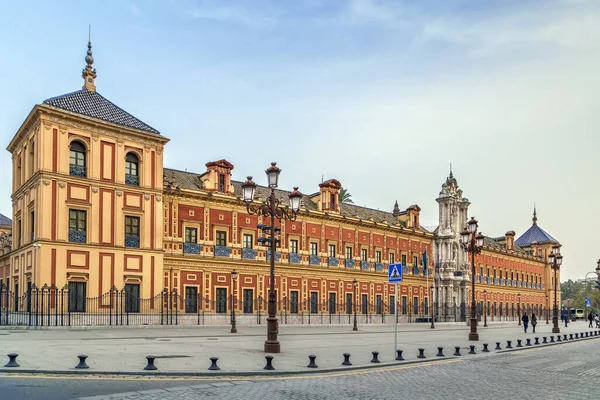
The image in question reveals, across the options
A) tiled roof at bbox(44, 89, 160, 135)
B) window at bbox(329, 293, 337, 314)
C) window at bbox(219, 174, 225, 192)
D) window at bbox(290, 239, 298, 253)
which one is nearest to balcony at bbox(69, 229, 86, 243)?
tiled roof at bbox(44, 89, 160, 135)

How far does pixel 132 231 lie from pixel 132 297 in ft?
12.3

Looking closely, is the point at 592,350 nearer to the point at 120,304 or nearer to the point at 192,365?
the point at 192,365

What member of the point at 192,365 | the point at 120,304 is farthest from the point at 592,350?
the point at 120,304

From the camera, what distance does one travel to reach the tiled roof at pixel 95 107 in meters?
33.3

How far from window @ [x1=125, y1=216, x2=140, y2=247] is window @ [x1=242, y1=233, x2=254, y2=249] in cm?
→ 893

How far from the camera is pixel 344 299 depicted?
49375 millimetres

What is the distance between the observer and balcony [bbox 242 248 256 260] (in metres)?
42.3

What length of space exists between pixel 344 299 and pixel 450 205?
62.3 ft

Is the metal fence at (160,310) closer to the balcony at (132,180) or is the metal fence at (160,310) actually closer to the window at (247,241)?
the window at (247,241)

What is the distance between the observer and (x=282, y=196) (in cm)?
4734

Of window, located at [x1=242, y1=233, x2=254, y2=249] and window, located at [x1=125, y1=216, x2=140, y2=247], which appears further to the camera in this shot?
window, located at [x1=242, y1=233, x2=254, y2=249]

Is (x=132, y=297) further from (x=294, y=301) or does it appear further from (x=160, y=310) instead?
(x=294, y=301)

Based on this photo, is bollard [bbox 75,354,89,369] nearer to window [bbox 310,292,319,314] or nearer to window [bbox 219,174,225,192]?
window [bbox 219,174,225,192]

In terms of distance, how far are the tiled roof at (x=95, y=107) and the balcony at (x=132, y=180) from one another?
2810 millimetres
